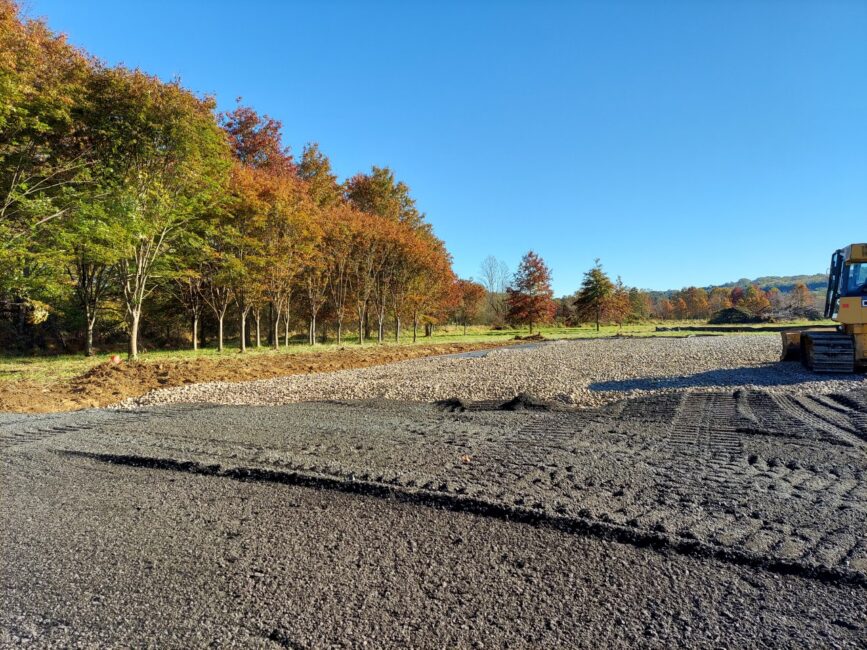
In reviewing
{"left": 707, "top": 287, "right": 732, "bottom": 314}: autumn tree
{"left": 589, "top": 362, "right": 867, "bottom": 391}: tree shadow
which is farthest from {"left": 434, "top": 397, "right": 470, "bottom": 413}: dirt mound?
{"left": 707, "top": 287, "right": 732, "bottom": 314}: autumn tree

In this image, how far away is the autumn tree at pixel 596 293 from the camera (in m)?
41.8

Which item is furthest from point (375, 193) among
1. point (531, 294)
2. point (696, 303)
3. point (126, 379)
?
point (696, 303)

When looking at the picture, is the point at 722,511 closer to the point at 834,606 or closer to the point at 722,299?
the point at 834,606

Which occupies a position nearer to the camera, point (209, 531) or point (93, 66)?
point (209, 531)

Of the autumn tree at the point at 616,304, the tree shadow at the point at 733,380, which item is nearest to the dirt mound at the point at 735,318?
the autumn tree at the point at 616,304

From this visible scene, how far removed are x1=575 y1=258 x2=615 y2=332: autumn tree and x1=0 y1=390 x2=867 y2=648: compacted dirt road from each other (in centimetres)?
3845

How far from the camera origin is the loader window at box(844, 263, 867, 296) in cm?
980

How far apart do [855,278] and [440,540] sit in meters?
12.1

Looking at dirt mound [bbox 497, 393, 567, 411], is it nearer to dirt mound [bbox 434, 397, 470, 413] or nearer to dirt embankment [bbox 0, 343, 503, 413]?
dirt mound [bbox 434, 397, 470, 413]

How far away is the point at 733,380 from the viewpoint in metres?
9.25

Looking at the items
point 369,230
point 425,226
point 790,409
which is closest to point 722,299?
point 425,226

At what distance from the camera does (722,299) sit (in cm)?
8325

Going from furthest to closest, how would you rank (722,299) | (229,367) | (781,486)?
(722,299), (229,367), (781,486)

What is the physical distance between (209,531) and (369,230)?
82.1ft
